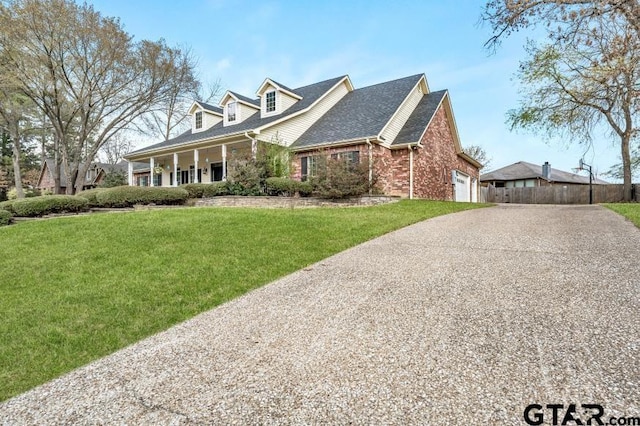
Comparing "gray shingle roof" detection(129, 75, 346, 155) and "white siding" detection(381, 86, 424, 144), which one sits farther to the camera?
"gray shingle roof" detection(129, 75, 346, 155)

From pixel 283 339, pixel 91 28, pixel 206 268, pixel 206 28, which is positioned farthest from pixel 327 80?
pixel 283 339

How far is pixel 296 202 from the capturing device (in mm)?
14633

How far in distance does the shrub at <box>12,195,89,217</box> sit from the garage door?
1927 cm

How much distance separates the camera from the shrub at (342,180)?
1414cm

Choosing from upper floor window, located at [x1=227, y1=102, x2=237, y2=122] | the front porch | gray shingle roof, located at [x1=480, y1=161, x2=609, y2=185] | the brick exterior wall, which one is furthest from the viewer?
gray shingle roof, located at [x1=480, y1=161, x2=609, y2=185]

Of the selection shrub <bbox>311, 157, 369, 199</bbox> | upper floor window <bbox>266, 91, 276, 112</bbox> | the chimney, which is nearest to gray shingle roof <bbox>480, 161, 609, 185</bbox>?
the chimney

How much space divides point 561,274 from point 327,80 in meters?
19.5

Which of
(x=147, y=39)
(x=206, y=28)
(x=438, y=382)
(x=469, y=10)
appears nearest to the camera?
(x=438, y=382)

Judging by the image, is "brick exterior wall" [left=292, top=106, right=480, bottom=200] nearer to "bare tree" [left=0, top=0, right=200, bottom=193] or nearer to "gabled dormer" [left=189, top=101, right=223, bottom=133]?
"gabled dormer" [left=189, top=101, right=223, bottom=133]

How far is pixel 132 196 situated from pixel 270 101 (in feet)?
30.9

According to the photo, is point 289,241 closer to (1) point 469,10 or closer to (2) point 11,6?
(1) point 469,10

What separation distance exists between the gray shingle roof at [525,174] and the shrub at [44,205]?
35.4 meters

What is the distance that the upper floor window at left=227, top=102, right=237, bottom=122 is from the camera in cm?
2083

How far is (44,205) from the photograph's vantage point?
1338 centimetres
